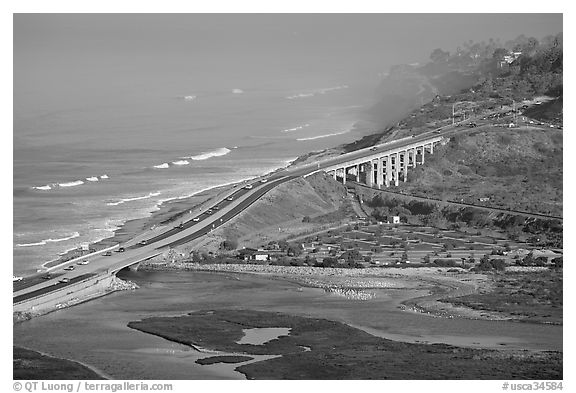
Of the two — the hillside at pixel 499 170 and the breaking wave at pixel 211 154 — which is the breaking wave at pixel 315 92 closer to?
the breaking wave at pixel 211 154

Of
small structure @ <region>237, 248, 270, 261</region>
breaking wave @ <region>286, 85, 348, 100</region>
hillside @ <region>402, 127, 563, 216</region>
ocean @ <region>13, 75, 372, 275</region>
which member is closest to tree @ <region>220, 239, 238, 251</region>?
small structure @ <region>237, 248, 270, 261</region>

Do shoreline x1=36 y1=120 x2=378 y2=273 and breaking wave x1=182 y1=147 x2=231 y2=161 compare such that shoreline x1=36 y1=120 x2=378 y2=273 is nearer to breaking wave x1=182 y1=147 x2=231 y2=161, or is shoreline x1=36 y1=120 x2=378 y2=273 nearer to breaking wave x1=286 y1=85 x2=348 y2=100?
breaking wave x1=182 y1=147 x2=231 y2=161

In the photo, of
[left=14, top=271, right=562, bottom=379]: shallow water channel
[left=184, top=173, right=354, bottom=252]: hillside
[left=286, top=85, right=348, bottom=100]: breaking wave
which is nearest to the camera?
[left=14, top=271, right=562, bottom=379]: shallow water channel

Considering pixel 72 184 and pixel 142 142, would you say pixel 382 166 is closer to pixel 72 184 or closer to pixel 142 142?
pixel 72 184

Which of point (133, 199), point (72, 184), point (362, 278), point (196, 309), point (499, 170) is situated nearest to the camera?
point (196, 309)

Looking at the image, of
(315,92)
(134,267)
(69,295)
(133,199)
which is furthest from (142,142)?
(315,92)

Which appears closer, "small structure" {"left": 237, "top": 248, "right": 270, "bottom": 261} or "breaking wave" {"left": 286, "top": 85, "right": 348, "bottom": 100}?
"small structure" {"left": 237, "top": 248, "right": 270, "bottom": 261}

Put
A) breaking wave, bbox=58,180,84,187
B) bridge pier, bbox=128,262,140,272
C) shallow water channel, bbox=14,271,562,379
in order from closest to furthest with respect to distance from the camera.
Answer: shallow water channel, bbox=14,271,562,379
bridge pier, bbox=128,262,140,272
breaking wave, bbox=58,180,84,187
